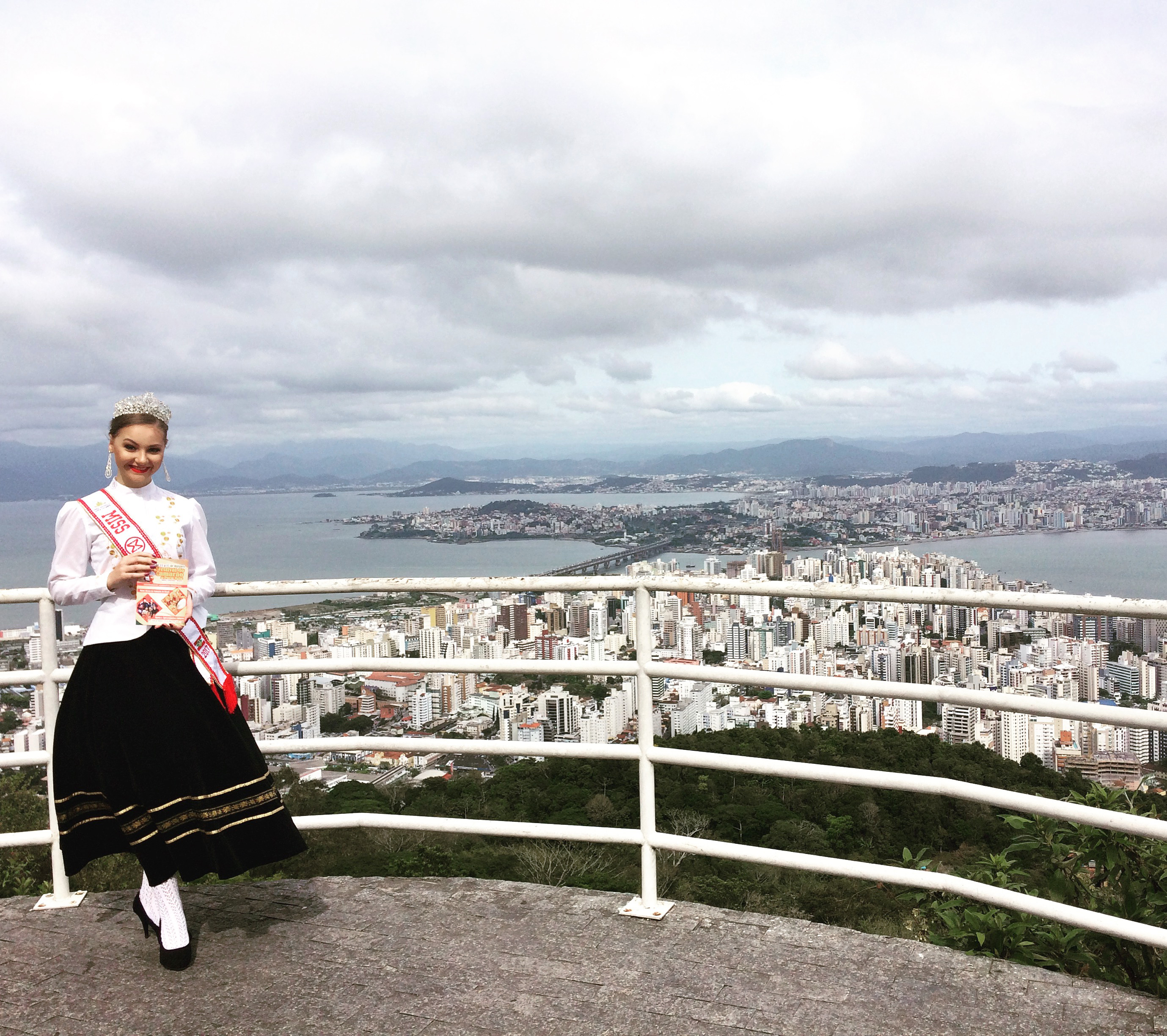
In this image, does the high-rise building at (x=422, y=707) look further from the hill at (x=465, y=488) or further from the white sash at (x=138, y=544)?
the hill at (x=465, y=488)

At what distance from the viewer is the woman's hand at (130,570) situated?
244cm

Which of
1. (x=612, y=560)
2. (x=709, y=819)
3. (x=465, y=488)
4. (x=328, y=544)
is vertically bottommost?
(x=328, y=544)

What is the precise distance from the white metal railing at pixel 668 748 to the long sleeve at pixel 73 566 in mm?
411

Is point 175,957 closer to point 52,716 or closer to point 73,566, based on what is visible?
point 52,716

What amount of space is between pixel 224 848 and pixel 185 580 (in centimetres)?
80

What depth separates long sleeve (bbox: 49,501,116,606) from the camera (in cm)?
246

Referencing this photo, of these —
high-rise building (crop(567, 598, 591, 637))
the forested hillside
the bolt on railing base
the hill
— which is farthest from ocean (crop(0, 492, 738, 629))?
the bolt on railing base

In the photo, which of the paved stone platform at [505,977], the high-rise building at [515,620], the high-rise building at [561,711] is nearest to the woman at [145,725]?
the paved stone platform at [505,977]

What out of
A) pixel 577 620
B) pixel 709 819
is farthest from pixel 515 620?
pixel 709 819

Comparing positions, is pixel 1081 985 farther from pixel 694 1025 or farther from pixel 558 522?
pixel 558 522

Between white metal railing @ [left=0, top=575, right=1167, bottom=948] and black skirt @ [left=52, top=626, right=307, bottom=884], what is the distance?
27 centimetres

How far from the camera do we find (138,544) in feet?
8.43

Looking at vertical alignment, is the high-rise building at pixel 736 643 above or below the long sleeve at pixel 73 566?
below

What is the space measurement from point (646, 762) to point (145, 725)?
1496 mm
